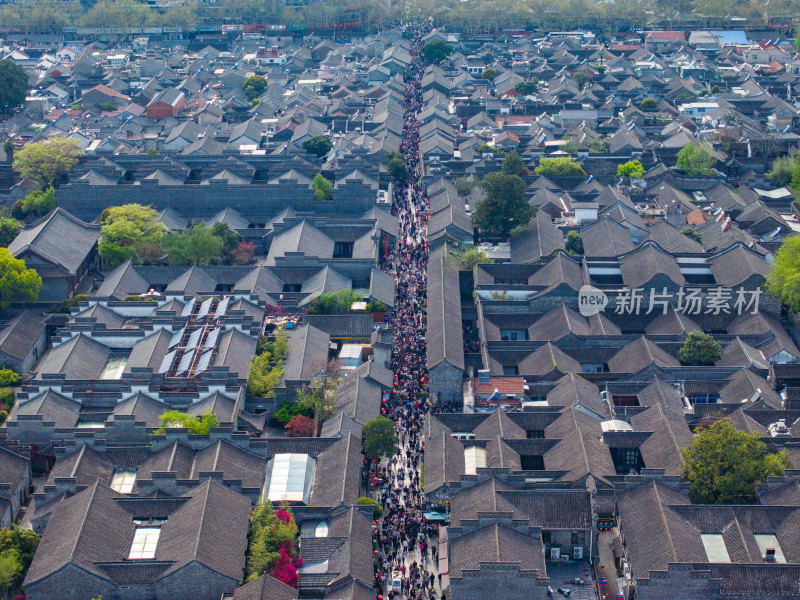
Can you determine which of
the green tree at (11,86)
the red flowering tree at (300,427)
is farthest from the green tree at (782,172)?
the green tree at (11,86)

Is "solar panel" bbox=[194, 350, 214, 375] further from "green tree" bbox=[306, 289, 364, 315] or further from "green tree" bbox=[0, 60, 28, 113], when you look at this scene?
"green tree" bbox=[0, 60, 28, 113]

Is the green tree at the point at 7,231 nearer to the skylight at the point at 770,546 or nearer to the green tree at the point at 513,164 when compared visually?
the green tree at the point at 513,164

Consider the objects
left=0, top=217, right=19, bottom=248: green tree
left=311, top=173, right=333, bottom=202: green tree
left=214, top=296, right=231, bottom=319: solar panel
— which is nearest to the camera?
left=214, top=296, right=231, bottom=319: solar panel

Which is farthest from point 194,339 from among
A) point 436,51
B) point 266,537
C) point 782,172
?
point 436,51

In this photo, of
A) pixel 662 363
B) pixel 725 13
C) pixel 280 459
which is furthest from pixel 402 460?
pixel 725 13

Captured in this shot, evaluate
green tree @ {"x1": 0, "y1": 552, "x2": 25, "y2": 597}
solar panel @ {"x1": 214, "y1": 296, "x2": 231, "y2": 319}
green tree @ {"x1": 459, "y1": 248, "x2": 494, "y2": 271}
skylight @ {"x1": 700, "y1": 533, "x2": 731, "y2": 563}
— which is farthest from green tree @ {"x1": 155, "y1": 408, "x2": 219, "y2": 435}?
green tree @ {"x1": 459, "y1": 248, "x2": 494, "y2": 271}

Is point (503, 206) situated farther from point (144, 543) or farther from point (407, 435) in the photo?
point (144, 543)
